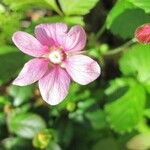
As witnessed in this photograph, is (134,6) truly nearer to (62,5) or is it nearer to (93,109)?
(62,5)

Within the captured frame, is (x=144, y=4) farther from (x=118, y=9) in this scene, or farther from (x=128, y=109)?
(x=128, y=109)

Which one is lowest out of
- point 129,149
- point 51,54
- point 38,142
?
point 129,149

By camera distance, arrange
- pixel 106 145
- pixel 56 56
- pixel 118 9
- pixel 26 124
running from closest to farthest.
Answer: pixel 56 56 < pixel 118 9 < pixel 26 124 < pixel 106 145

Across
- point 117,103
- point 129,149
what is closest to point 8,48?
point 117,103

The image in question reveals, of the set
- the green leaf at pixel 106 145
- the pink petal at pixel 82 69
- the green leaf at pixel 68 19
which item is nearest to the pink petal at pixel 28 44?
the pink petal at pixel 82 69

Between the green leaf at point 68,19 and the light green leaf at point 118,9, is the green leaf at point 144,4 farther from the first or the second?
the green leaf at point 68,19

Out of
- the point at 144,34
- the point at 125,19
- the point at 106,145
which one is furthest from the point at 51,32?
the point at 106,145

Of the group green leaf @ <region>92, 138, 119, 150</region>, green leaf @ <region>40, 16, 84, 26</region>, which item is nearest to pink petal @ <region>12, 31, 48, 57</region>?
green leaf @ <region>40, 16, 84, 26</region>
